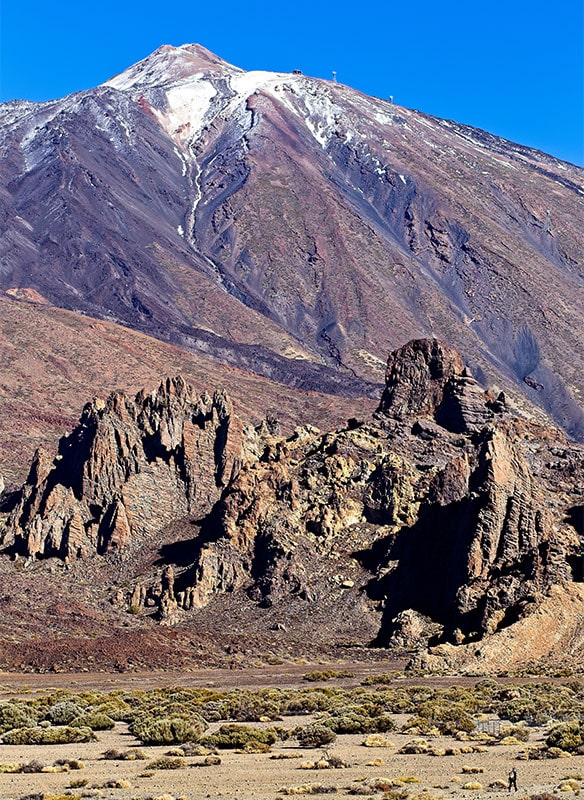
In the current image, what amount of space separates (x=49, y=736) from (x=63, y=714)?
390 centimetres

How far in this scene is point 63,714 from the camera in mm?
38031

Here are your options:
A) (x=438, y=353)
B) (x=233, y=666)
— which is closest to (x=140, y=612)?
(x=233, y=666)

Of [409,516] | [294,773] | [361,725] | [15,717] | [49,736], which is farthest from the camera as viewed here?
[409,516]

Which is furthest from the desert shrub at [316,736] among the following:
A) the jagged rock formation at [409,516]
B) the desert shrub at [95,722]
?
the jagged rock formation at [409,516]

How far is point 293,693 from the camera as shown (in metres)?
45.6

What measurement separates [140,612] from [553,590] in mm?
24064

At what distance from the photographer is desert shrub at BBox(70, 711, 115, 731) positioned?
36.7 meters

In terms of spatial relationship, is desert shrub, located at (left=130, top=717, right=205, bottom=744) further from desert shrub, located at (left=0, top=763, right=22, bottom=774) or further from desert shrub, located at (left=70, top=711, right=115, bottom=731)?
desert shrub, located at (left=0, top=763, right=22, bottom=774)

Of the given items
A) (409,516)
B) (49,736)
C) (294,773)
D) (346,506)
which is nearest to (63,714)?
(49,736)

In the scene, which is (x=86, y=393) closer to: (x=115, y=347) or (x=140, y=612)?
(x=115, y=347)

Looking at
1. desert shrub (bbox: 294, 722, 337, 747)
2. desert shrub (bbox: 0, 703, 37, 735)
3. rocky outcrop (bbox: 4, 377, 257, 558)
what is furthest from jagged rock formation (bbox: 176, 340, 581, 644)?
desert shrub (bbox: 0, 703, 37, 735)

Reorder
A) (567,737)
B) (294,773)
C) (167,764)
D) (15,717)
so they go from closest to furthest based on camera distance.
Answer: (294,773) < (167,764) < (567,737) < (15,717)

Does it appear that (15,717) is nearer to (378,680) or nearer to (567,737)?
(567,737)

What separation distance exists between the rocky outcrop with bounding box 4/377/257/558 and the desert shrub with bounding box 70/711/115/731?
144 ft
